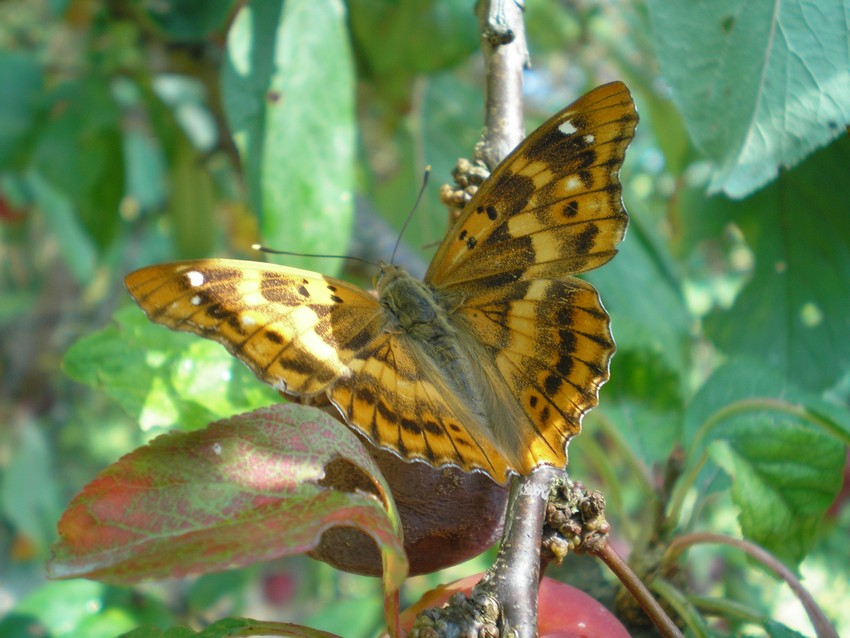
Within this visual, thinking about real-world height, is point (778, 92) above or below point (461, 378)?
above

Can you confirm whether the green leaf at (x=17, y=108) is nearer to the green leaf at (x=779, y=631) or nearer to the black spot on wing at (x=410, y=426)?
the black spot on wing at (x=410, y=426)

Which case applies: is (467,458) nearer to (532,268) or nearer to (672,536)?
(532,268)

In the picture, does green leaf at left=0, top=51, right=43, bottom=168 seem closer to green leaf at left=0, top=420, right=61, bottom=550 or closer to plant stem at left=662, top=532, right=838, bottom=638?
green leaf at left=0, top=420, right=61, bottom=550

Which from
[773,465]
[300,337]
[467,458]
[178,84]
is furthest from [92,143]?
[773,465]

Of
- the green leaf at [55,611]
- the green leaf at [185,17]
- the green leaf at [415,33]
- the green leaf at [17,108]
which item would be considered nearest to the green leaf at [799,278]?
the green leaf at [415,33]

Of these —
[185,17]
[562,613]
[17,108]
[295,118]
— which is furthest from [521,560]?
[17,108]
